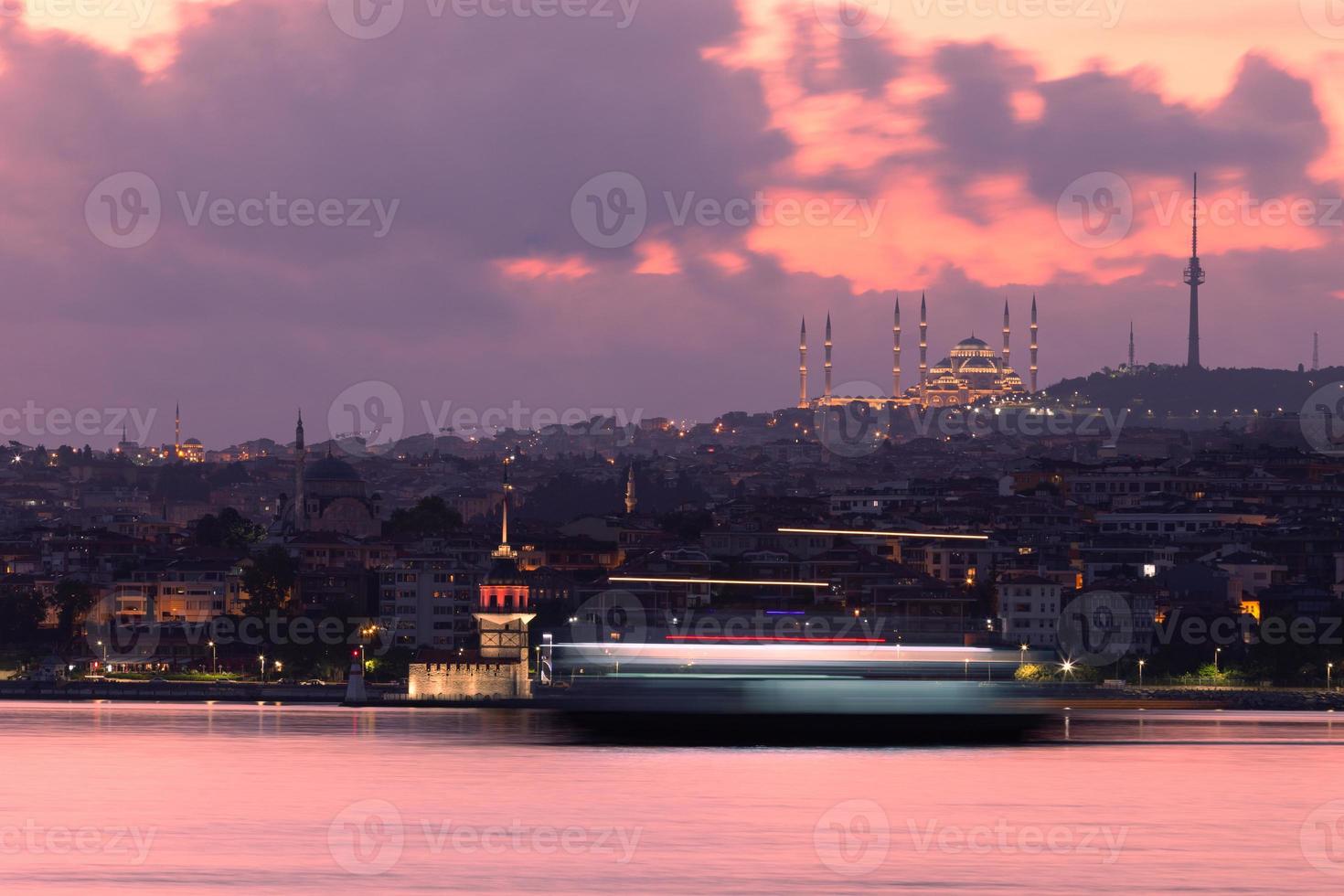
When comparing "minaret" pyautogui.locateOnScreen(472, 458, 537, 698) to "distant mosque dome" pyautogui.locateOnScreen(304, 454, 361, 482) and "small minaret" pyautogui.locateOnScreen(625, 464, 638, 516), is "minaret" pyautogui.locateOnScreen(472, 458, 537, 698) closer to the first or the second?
"distant mosque dome" pyautogui.locateOnScreen(304, 454, 361, 482)

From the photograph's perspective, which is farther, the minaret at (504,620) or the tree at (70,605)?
the tree at (70,605)

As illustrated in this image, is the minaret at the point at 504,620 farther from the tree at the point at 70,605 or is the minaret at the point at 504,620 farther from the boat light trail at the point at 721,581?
the tree at the point at 70,605

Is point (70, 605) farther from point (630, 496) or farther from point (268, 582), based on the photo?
point (630, 496)

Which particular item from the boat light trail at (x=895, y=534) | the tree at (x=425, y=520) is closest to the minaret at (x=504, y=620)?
the boat light trail at (x=895, y=534)

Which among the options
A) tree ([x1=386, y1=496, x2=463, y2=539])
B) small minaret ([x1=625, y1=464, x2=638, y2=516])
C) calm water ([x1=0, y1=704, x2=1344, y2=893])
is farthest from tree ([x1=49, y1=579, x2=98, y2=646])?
small minaret ([x1=625, y1=464, x2=638, y2=516])

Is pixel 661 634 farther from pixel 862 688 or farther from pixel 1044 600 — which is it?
pixel 1044 600

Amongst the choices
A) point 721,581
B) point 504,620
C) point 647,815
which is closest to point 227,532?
point 721,581
